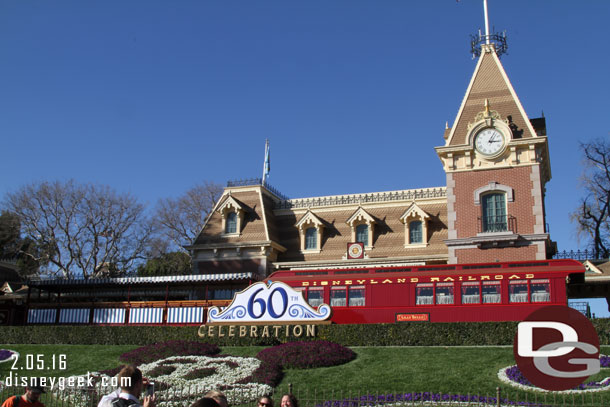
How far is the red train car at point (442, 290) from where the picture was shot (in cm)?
2508

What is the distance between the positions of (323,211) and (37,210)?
21.7 meters

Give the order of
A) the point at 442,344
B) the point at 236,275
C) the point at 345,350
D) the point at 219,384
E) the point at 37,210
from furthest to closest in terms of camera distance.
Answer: the point at 37,210 → the point at 236,275 → the point at 442,344 → the point at 345,350 → the point at 219,384

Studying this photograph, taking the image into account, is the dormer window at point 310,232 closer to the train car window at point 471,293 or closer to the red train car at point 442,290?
the red train car at point 442,290

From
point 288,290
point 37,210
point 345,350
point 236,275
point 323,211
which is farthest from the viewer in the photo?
point 37,210

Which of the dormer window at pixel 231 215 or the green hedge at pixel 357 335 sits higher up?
the dormer window at pixel 231 215

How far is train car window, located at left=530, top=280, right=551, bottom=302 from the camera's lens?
24908 mm

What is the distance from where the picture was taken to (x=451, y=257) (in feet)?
105

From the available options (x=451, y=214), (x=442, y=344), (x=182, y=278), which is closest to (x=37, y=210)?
(x=182, y=278)

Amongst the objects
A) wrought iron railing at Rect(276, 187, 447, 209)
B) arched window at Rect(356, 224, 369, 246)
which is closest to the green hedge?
arched window at Rect(356, 224, 369, 246)

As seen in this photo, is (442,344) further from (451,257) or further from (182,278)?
(182,278)

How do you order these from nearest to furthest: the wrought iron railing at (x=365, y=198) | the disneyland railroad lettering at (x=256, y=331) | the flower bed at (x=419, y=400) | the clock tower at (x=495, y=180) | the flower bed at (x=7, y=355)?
1. the flower bed at (x=419, y=400)
2. the disneyland railroad lettering at (x=256, y=331)
3. the flower bed at (x=7, y=355)
4. the clock tower at (x=495, y=180)
5. the wrought iron railing at (x=365, y=198)

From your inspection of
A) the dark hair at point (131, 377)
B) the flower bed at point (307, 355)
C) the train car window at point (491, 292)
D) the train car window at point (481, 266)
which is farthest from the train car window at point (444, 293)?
the dark hair at point (131, 377)

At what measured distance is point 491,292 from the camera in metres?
25.8

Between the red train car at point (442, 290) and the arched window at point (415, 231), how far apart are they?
9734mm
